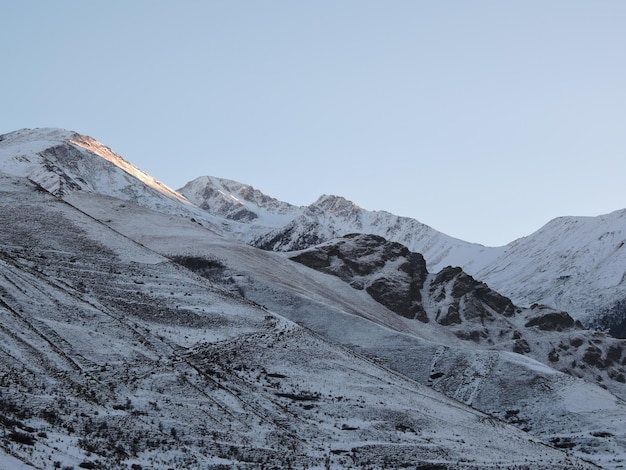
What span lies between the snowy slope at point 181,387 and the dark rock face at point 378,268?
7814cm

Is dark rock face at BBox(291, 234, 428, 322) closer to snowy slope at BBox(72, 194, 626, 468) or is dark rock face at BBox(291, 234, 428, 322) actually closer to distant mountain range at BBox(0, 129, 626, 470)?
snowy slope at BBox(72, 194, 626, 468)

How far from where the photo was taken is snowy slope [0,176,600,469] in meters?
40.9

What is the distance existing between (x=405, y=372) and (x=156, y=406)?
48181mm

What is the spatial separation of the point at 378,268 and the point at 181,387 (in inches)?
4798

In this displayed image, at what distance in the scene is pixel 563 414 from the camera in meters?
80.6

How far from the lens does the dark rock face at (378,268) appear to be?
160 meters

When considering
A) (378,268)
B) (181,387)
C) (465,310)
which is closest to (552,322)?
(465,310)

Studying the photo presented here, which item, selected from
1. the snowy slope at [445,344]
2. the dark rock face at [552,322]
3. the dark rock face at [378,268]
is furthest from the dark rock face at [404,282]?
the dark rock face at [552,322]

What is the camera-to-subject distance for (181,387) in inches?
2093

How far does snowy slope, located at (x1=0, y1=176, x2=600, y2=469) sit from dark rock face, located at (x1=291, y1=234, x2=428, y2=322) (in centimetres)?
7814

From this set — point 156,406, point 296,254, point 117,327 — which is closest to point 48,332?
point 117,327

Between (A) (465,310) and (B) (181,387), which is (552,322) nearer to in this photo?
Answer: (A) (465,310)

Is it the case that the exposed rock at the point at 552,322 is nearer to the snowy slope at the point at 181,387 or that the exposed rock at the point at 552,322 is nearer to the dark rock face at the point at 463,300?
the dark rock face at the point at 463,300

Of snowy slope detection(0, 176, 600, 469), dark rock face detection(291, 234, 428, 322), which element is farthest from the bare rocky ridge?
snowy slope detection(0, 176, 600, 469)
